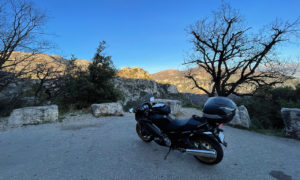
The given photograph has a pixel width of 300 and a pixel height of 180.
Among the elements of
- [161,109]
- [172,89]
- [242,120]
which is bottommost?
[242,120]

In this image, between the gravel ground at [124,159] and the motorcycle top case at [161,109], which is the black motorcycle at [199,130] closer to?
the motorcycle top case at [161,109]

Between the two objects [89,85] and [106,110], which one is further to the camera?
[89,85]

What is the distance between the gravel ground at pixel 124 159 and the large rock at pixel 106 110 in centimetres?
246

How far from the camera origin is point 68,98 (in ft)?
26.4

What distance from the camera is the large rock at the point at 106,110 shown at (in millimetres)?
6458

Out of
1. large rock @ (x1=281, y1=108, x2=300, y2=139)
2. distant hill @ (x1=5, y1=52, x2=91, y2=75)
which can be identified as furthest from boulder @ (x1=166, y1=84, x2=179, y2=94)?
large rock @ (x1=281, y1=108, x2=300, y2=139)

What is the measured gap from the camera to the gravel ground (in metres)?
2.16

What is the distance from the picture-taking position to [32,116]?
16.8ft

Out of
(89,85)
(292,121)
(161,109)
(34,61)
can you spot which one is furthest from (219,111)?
(34,61)

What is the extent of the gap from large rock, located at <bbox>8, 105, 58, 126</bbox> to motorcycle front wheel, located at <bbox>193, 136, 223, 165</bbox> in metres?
5.72

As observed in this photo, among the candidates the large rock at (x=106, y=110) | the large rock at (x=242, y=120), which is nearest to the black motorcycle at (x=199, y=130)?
the large rock at (x=242, y=120)

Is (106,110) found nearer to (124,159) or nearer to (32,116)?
(32,116)

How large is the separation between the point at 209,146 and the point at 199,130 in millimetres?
311

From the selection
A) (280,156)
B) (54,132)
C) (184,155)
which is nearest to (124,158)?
(184,155)
